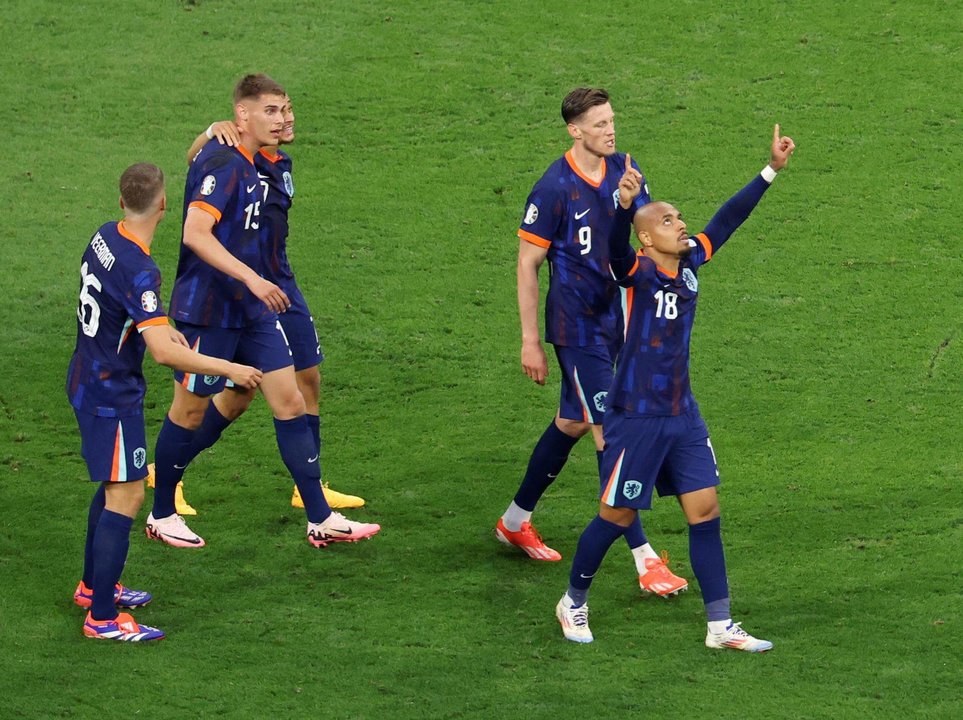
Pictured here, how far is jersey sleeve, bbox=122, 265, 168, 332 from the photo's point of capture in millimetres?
5961

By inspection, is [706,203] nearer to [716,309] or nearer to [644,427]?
[716,309]

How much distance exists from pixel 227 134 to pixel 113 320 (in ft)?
4.25

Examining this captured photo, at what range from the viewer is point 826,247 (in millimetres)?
9969

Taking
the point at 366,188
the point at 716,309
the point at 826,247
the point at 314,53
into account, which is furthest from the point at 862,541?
the point at 314,53

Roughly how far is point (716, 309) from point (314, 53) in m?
4.47

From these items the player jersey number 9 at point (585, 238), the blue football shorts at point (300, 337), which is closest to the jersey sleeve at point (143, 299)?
the blue football shorts at point (300, 337)

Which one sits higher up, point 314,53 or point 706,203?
point 314,53

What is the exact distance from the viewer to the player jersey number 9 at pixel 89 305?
6.06 metres

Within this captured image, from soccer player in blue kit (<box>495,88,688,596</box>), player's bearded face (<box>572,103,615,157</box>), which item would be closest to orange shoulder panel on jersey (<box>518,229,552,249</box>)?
soccer player in blue kit (<box>495,88,688,596</box>)

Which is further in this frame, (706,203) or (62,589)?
(706,203)

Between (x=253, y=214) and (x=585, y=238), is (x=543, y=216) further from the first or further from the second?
(x=253, y=214)

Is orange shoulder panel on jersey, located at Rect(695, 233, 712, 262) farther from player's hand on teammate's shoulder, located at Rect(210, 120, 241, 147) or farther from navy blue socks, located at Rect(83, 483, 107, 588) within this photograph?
navy blue socks, located at Rect(83, 483, 107, 588)

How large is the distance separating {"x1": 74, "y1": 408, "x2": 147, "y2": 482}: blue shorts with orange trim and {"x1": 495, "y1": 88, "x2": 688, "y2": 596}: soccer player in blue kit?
166 centimetres

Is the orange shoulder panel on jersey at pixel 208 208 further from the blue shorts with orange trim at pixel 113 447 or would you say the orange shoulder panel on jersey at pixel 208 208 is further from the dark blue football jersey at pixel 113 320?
the blue shorts with orange trim at pixel 113 447
